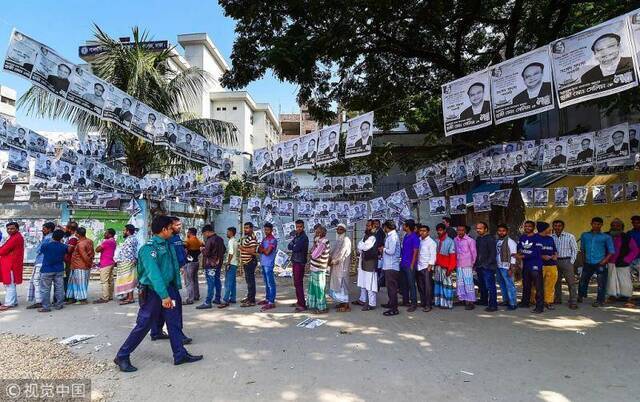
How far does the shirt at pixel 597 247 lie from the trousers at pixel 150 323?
24.4 ft

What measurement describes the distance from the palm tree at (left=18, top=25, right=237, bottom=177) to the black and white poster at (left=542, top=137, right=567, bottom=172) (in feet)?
30.6

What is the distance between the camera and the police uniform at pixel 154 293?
185 inches

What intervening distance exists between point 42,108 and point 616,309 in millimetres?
13713

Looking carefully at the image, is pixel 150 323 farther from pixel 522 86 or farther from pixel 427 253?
pixel 522 86

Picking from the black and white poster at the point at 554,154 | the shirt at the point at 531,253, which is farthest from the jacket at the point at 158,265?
the black and white poster at the point at 554,154

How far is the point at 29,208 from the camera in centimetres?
1538

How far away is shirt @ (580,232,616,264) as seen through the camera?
7809 millimetres

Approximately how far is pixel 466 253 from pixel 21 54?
7249mm

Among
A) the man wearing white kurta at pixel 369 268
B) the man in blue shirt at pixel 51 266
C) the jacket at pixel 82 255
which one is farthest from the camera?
the jacket at pixel 82 255

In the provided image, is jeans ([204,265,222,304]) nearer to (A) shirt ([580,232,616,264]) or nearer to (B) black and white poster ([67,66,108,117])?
(B) black and white poster ([67,66,108,117])

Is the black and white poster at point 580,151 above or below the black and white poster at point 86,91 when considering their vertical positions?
below

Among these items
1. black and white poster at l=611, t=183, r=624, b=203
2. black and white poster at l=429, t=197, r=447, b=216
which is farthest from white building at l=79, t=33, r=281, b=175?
black and white poster at l=611, t=183, r=624, b=203

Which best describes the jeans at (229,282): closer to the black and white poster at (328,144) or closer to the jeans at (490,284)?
the black and white poster at (328,144)

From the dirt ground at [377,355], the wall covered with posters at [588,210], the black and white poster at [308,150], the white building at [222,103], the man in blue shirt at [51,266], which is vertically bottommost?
the dirt ground at [377,355]
